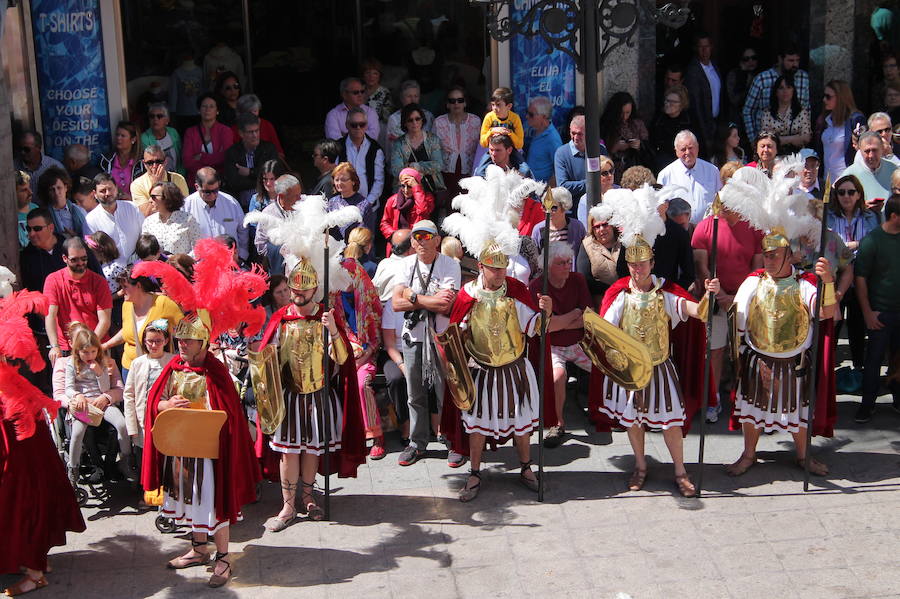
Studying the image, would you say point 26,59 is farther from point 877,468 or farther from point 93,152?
point 877,468

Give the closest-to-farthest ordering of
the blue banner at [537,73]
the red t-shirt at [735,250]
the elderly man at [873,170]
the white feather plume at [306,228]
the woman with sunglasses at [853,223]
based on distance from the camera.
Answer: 1. the white feather plume at [306,228]
2. the red t-shirt at [735,250]
3. the woman with sunglasses at [853,223]
4. the elderly man at [873,170]
5. the blue banner at [537,73]

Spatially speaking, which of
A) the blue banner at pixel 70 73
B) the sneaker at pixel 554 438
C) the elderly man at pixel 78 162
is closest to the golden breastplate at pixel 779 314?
the sneaker at pixel 554 438

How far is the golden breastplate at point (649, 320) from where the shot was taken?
753 cm

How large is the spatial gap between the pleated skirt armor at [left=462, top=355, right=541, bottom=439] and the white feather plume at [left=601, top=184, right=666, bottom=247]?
3.50ft

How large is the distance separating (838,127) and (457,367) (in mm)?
5424

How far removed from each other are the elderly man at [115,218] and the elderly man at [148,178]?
0.81ft

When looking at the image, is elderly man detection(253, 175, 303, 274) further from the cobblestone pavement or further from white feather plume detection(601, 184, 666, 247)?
white feather plume detection(601, 184, 666, 247)

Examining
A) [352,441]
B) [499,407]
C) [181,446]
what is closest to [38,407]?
[181,446]

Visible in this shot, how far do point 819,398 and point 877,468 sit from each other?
25.5 inches

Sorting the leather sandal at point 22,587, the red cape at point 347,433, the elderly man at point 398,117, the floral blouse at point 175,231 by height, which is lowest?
the leather sandal at point 22,587

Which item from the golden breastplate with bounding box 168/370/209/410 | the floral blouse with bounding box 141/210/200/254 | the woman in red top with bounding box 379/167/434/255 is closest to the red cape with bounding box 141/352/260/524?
the golden breastplate with bounding box 168/370/209/410

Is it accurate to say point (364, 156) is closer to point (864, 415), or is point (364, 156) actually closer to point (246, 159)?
point (246, 159)

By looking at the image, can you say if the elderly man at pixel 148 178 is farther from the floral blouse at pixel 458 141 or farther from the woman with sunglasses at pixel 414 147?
the floral blouse at pixel 458 141

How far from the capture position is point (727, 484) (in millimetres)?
7766
